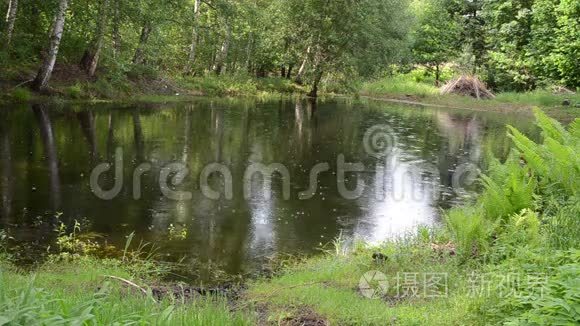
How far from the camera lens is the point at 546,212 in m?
6.83

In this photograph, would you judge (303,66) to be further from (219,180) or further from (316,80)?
(219,180)

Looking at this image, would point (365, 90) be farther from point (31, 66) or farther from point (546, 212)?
point (546, 212)

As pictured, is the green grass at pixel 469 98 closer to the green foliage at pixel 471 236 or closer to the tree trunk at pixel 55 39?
the tree trunk at pixel 55 39

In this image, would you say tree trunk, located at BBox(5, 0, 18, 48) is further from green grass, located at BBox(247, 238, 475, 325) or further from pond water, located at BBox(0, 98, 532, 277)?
green grass, located at BBox(247, 238, 475, 325)

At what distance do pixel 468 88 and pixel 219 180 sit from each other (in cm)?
3260

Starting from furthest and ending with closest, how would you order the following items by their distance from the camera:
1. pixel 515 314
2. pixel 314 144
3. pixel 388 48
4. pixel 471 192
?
pixel 388 48, pixel 314 144, pixel 471 192, pixel 515 314

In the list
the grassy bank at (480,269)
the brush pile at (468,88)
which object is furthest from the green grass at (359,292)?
the brush pile at (468,88)

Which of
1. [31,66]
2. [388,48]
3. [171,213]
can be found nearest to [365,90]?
[388,48]

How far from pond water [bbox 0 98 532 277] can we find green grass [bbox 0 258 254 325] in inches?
47.1

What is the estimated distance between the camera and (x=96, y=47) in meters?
24.0

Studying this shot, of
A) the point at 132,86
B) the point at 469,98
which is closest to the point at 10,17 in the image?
the point at 132,86

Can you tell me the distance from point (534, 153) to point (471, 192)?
14.3 ft

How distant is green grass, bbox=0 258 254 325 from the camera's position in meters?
2.87

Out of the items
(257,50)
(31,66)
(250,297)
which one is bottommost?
(250,297)
